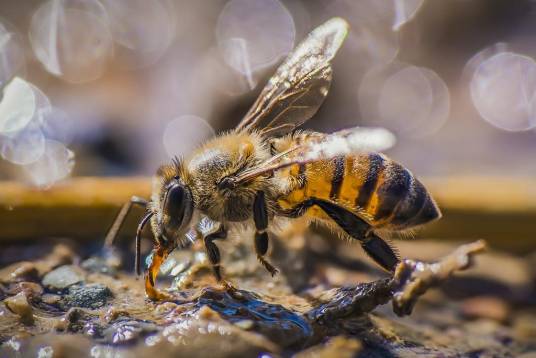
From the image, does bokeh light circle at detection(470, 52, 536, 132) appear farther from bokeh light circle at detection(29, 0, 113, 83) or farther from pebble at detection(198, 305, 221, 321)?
pebble at detection(198, 305, 221, 321)

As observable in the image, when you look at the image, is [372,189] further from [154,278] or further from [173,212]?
[154,278]

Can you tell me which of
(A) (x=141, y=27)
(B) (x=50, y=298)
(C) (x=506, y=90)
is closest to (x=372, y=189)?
(B) (x=50, y=298)

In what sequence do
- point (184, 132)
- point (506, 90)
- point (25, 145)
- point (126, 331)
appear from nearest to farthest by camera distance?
point (126, 331) < point (25, 145) < point (184, 132) < point (506, 90)

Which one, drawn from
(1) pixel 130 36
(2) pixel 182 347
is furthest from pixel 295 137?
(1) pixel 130 36

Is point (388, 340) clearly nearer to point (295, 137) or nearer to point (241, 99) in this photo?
point (295, 137)

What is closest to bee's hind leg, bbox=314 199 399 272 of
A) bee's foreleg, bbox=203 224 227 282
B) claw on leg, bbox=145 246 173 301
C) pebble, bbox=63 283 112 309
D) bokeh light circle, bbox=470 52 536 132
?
bee's foreleg, bbox=203 224 227 282

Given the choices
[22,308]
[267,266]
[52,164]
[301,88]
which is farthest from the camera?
[52,164]
